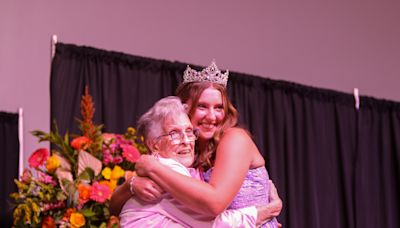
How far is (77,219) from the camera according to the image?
A: 268cm

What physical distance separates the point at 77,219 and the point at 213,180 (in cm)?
67

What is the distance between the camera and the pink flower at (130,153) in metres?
2.82

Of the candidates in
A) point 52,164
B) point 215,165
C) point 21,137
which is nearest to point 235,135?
point 215,165

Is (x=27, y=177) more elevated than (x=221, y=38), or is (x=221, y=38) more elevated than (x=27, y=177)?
(x=221, y=38)

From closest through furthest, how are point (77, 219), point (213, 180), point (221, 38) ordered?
1. point (213, 180)
2. point (77, 219)
3. point (221, 38)

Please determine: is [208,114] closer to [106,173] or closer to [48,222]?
[106,173]

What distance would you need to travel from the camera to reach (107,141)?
2896mm

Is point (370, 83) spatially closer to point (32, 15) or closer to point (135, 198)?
point (32, 15)

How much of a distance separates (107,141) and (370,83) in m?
3.07

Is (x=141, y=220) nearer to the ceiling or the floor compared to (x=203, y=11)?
nearer to the floor

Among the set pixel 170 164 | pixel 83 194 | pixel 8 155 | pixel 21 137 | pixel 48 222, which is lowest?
pixel 48 222

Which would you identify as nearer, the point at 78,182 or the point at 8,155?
the point at 78,182

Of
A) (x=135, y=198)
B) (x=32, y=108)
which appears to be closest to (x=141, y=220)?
(x=135, y=198)

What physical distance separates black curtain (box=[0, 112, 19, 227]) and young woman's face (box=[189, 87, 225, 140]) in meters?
1.69
